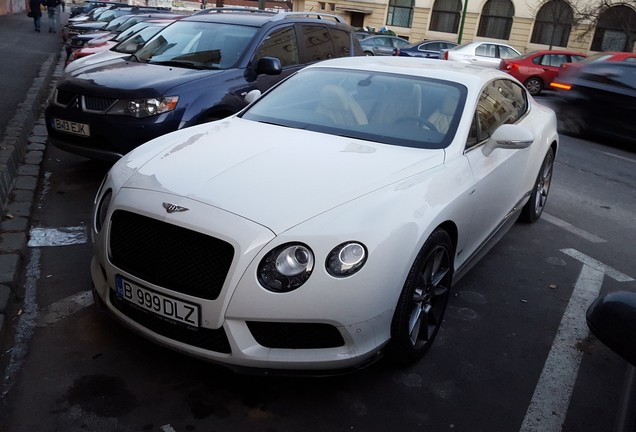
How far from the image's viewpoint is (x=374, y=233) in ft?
8.82

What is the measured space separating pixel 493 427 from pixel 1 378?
243 centimetres

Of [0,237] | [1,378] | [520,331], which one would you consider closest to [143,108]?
[0,237]

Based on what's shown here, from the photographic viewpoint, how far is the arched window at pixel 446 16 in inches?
1706

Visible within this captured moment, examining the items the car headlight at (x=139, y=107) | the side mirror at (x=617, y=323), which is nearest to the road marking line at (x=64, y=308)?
the car headlight at (x=139, y=107)

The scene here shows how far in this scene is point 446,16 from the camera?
43750 millimetres

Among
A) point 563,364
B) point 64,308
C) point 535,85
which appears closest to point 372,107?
point 563,364

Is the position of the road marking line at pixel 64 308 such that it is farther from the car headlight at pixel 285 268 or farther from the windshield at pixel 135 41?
the windshield at pixel 135 41

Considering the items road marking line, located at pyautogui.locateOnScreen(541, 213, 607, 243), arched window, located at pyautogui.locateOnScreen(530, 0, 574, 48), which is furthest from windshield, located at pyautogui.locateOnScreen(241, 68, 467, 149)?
arched window, located at pyautogui.locateOnScreen(530, 0, 574, 48)

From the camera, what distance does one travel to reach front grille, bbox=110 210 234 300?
2.61m

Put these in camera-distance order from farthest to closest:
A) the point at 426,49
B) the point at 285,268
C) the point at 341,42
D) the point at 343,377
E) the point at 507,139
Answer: the point at 426,49, the point at 341,42, the point at 507,139, the point at 343,377, the point at 285,268

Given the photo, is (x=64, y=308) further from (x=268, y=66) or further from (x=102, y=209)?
(x=268, y=66)

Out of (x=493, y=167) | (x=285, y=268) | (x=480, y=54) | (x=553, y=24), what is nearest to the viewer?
(x=285, y=268)

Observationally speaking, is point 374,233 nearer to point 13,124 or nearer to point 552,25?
point 13,124

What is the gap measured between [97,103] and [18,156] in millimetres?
1410
